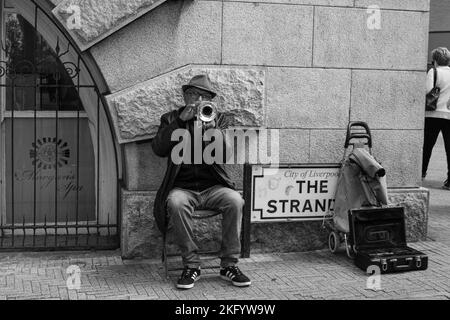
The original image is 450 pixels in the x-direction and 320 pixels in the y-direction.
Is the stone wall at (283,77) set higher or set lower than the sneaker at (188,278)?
higher

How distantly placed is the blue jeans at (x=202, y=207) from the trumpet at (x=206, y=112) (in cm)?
62

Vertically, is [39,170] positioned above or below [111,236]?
above

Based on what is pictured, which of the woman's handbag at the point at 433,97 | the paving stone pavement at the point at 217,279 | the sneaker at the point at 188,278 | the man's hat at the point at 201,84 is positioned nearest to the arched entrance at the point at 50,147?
the paving stone pavement at the point at 217,279

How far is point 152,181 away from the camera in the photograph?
5.95 m

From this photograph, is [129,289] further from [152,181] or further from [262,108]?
[262,108]

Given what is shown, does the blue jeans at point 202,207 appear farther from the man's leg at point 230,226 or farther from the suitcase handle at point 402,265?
the suitcase handle at point 402,265

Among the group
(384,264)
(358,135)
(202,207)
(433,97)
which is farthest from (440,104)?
(202,207)

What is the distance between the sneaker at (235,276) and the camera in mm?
5199

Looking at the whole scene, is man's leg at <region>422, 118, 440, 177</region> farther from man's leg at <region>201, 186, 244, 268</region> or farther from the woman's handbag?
man's leg at <region>201, 186, 244, 268</region>

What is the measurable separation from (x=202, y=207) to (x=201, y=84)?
1.02 m

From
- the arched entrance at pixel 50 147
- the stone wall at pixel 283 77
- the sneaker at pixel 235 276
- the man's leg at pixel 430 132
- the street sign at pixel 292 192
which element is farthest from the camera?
the man's leg at pixel 430 132

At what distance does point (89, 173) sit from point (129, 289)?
6.10 ft

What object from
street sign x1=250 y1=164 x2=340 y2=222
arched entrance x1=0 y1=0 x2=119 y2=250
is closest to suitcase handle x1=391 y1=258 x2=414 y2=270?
street sign x1=250 y1=164 x2=340 y2=222

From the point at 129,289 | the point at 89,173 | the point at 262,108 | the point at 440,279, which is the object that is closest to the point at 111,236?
the point at 89,173
